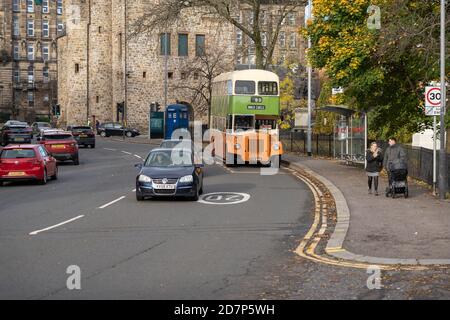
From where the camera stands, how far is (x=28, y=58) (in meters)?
124

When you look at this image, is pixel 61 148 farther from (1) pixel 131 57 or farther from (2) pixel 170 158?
(1) pixel 131 57

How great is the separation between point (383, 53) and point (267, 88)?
31.9ft

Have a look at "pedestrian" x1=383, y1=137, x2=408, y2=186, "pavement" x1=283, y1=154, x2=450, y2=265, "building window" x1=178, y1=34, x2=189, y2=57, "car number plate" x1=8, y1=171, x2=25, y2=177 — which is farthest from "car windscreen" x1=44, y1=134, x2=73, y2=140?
"building window" x1=178, y1=34, x2=189, y2=57

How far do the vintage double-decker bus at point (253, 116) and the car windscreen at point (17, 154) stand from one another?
10621 millimetres

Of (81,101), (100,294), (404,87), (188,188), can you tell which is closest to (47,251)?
(100,294)

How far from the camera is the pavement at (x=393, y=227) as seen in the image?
1157 centimetres

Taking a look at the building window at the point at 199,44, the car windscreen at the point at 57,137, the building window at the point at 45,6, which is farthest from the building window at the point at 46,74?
the car windscreen at the point at 57,137

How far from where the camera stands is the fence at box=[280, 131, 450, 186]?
77.2 ft

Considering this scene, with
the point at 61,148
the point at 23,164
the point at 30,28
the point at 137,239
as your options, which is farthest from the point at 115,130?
the point at 137,239

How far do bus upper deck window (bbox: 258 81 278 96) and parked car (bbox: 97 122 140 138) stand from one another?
4326 cm

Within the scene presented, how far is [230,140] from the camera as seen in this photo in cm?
3403

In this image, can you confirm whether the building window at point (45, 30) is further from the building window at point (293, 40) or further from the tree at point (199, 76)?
the building window at point (293, 40)
